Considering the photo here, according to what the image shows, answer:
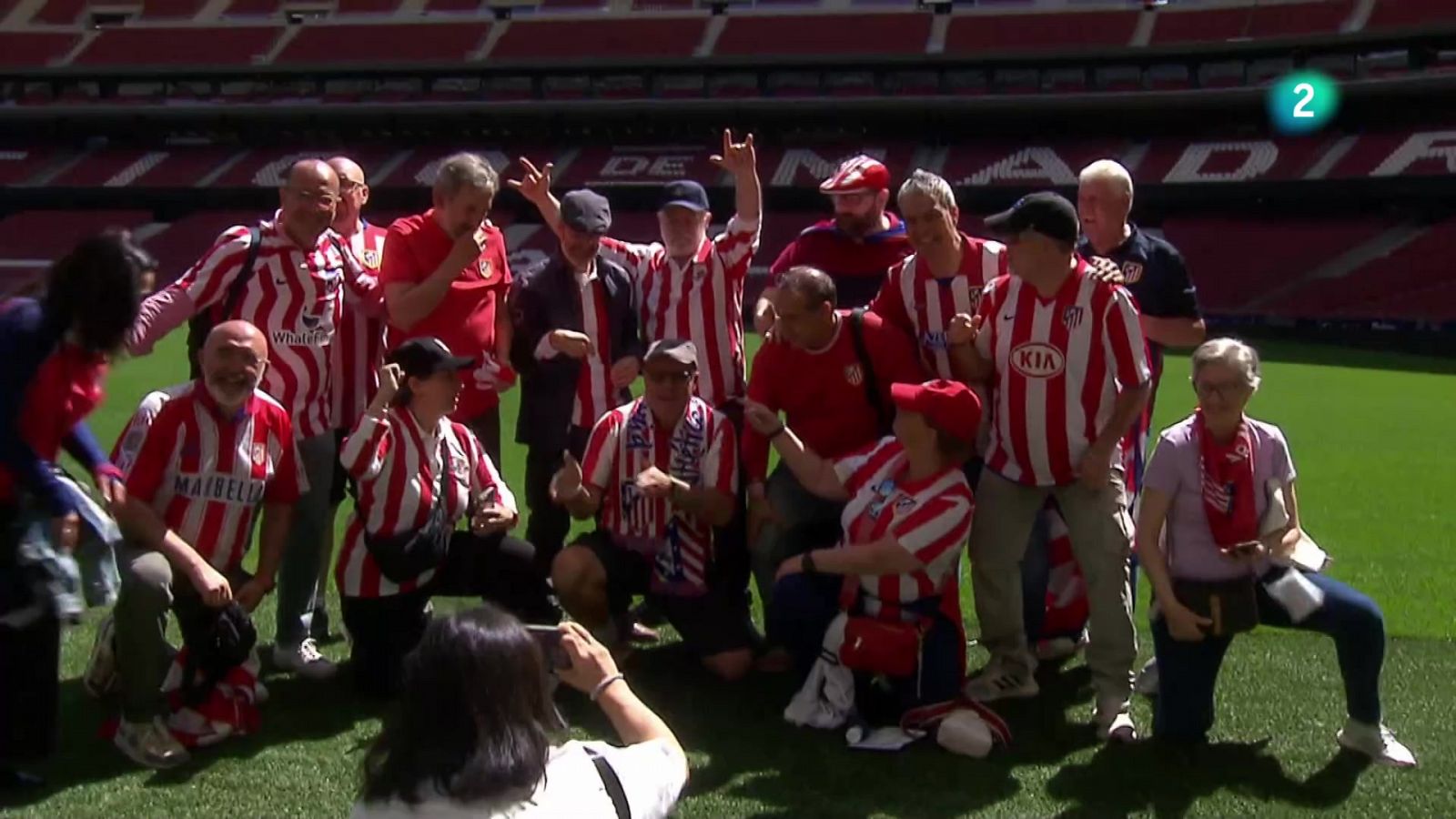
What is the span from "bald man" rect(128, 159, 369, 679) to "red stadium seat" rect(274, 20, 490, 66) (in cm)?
3602

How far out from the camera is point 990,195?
1390 inches

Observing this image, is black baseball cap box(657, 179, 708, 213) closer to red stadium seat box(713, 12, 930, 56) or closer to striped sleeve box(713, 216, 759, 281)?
striped sleeve box(713, 216, 759, 281)

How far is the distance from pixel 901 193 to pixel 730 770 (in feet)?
6.97

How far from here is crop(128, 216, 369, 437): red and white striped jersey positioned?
5.11 m

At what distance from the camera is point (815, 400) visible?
5262 mm

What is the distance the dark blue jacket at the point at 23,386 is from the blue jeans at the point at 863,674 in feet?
7.62

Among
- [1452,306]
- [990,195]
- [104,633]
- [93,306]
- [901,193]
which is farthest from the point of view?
[990,195]

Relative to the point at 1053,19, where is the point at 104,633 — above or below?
below

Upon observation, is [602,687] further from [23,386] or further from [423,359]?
[423,359]

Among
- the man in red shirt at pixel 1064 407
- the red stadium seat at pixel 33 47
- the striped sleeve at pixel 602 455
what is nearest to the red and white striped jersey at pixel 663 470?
the striped sleeve at pixel 602 455

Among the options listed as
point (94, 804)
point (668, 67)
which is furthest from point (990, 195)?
point (94, 804)

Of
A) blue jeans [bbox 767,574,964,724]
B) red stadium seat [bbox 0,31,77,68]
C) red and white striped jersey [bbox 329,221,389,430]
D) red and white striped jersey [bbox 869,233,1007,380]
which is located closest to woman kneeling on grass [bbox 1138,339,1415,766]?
blue jeans [bbox 767,574,964,724]

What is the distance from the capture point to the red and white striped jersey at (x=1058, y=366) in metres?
4.61

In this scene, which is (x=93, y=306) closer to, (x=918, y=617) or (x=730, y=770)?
(x=730, y=770)
